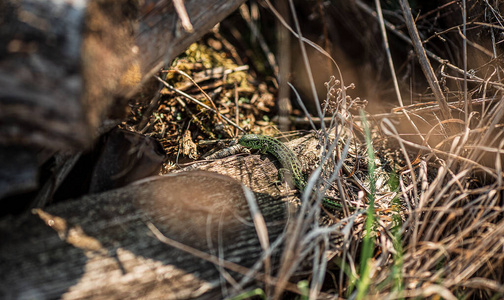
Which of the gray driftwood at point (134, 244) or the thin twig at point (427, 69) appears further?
the thin twig at point (427, 69)

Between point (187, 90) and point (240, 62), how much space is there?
4.38ft

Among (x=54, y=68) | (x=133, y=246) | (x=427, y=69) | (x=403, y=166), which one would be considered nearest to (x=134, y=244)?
(x=133, y=246)

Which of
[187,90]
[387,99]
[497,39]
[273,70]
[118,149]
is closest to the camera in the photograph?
[118,149]

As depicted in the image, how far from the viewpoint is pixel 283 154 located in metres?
2.95

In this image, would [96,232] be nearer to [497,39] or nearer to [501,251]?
[501,251]

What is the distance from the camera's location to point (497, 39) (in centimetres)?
304

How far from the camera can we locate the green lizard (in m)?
2.56

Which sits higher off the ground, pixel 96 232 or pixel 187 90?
pixel 187 90

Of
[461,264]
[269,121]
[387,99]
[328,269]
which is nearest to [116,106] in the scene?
[328,269]

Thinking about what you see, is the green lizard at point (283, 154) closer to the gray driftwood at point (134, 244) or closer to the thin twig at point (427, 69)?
the gray driftwood at point (134, 244)

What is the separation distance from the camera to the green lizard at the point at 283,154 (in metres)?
2.56

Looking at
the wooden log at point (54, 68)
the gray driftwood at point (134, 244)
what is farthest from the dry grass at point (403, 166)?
the wooden log at point (54, 68)

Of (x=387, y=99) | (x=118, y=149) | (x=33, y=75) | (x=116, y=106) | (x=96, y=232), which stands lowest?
(x=387, y=99)

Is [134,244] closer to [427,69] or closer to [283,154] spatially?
[283,154]
